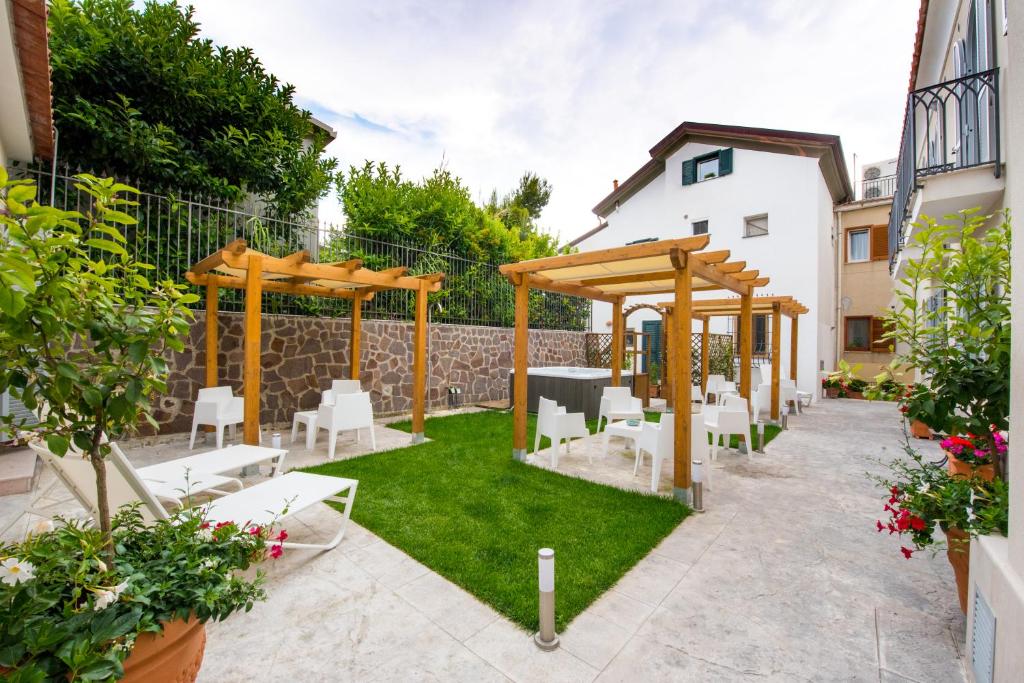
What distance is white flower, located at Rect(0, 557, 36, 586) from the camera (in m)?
1.43

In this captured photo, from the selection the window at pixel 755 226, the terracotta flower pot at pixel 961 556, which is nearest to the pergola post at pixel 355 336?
the terracotta flower pot at pixel 961 556

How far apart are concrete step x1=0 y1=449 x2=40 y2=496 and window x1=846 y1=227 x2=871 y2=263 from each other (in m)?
18.9

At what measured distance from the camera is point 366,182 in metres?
9.80

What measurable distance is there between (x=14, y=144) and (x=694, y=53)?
8803 mm

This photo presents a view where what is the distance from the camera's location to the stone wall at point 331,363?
21.1 ft

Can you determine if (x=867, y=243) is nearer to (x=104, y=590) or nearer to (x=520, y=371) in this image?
(x=520, y=371)

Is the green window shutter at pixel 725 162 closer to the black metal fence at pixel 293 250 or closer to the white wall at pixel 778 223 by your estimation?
the white wall at pixel 778 223

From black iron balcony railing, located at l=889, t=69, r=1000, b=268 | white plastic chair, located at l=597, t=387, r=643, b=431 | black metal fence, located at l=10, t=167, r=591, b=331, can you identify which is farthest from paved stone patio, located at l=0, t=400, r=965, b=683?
black iron balcony railing, located at l=889, t=69, r=1000, b=268

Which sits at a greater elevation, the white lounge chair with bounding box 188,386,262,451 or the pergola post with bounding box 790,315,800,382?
the pergola post with bounding box 790,315,800,382

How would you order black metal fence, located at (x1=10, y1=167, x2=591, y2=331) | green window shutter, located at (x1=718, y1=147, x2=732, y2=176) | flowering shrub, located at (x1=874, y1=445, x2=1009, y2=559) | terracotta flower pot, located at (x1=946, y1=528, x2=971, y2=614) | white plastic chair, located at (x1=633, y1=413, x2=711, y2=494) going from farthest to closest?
green window shutter, located at (x1=718, y1=147, x2=732, y2=176), black metal fence, located at (x1=10, y1=167, x2=591, y2=331), white plastic chair, located at (x1=633, y1=413, x2=711, y2=494), terracotta flower pot, located at (x1=946, y1=528, x2=971, y2=614), flowering shrub, located at (x1=874, y1=445, x2=1009, y2=559)

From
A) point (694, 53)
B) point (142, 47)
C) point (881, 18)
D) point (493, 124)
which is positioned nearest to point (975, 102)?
point (881, 18)

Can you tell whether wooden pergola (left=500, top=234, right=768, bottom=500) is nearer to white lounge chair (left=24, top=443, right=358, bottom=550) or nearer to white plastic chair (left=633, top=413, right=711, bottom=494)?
white plastic chair (left=633, top=413, right=711, bottom=494)

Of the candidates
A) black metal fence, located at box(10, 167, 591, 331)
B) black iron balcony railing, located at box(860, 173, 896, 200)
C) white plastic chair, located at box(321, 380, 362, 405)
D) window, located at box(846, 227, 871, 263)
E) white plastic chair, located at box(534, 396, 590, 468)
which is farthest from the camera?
black iron balcony railing, located at box(860, 173, 896, 200)

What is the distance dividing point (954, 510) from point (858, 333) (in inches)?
589
